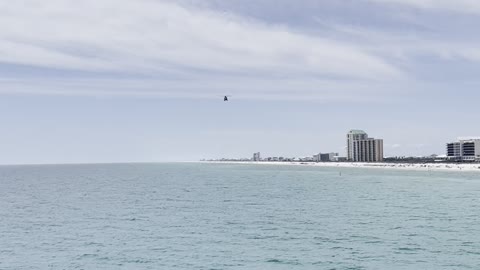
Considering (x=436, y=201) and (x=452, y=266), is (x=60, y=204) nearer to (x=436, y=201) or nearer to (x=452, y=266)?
(x=436, y=201)

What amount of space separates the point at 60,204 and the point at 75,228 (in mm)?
31347

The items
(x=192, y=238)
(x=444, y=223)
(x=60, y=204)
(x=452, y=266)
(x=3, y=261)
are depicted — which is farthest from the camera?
(x=60, y=204)

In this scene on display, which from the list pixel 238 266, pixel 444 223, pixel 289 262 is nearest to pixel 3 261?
pixel 238 266

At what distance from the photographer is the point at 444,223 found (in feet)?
176

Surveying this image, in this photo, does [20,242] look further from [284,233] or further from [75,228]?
[284,233]

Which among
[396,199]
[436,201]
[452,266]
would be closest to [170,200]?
[396,199]

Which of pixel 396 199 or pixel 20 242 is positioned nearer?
pixel 20 242

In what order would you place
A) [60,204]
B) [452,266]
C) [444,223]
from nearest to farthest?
[452,266] < [444,223] < [60,204]

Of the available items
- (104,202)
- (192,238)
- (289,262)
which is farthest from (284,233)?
(104,202)

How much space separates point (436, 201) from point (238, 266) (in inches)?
2071

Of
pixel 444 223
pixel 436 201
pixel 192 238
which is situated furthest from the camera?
pixel 436 201

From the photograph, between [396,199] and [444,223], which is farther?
[396,199]

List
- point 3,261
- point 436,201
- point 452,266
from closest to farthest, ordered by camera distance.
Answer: point 452,266
point 3,261
point 436,201

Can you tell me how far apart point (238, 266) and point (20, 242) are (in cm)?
2443
